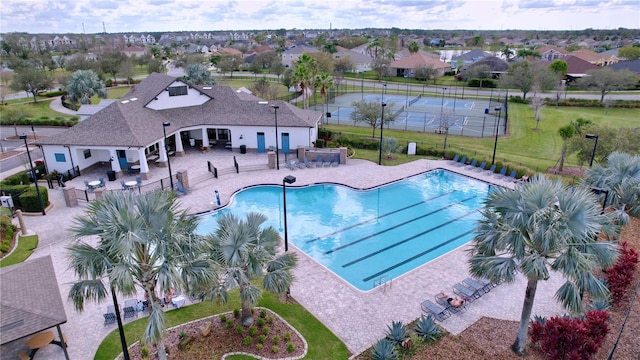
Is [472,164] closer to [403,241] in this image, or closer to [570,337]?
[403,241]

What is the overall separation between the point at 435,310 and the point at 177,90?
1096 inches

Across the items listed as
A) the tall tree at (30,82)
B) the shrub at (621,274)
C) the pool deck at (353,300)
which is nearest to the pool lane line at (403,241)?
the pool deck at (353,300)

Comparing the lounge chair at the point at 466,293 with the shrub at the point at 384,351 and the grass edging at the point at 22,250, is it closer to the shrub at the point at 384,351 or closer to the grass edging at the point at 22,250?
the shrub at the point at 384,351

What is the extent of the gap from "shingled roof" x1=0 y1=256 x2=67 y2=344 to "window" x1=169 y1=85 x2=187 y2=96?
71.7 ft

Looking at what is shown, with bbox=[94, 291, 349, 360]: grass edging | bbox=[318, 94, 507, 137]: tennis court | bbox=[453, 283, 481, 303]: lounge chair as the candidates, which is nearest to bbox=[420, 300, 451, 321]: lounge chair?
bbox=[453, 283, 481, 303]: lounge chair

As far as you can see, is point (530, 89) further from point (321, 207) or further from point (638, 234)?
point (321, 207)

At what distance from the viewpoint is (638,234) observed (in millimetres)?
21141

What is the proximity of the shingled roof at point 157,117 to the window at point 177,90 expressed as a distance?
25.0 inches

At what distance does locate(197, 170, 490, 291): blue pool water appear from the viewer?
19453mm

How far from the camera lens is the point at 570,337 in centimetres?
1202

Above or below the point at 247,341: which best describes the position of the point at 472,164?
above

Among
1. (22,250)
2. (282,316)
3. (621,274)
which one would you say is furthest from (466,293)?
(22,250)

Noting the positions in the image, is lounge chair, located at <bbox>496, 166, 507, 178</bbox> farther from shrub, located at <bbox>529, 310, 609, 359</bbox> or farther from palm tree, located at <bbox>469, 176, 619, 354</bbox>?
palm tree, located at <bbox>469, 176, 619, 354</bbox>

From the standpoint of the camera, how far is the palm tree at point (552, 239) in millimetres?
10516
